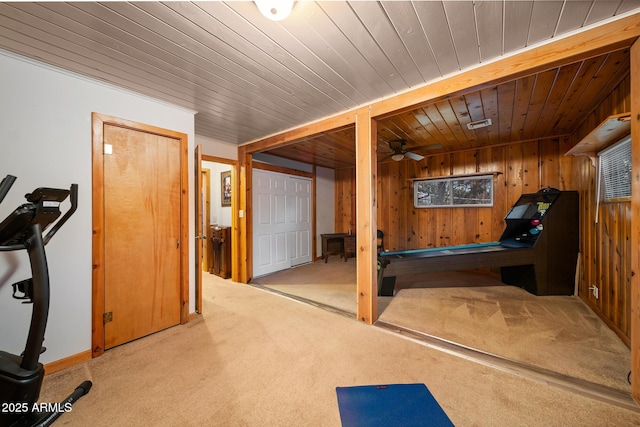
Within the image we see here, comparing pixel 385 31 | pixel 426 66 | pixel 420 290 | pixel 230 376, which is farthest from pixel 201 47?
pixel 420 290

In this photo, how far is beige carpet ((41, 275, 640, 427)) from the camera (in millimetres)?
1415

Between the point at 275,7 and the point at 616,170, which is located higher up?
the point at 275,7

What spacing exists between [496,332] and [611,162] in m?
2.03

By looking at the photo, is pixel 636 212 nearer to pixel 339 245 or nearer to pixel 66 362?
pixel 66 362

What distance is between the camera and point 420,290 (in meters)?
3.61

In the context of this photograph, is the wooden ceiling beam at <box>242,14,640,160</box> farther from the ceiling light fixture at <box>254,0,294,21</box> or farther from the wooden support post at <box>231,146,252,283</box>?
the wooden support post at <box>231,146,252,283</box>

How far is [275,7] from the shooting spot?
125cm

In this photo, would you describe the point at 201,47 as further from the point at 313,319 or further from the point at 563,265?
the point at 563,265

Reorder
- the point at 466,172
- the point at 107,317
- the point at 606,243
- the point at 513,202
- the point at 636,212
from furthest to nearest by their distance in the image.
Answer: the point at 466,172
the point at 513,202
the point at 606,243
the point at 107,317
the point at 636,212

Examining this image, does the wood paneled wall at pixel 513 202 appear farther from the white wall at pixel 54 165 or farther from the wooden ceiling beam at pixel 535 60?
the white wall at pixel 54 165

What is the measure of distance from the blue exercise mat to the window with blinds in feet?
8.02

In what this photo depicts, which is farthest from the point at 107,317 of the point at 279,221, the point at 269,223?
the point at 279,221

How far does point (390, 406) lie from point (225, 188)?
14.0 ft

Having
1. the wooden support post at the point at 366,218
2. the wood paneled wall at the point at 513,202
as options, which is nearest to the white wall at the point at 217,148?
the wooden support post at the point at 366,218
